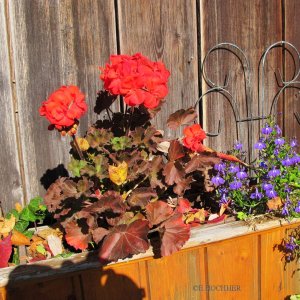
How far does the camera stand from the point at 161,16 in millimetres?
2268

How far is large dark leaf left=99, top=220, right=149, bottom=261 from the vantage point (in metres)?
1.57

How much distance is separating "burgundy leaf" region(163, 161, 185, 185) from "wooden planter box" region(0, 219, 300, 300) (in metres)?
0.26

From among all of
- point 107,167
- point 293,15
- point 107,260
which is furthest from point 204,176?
point 293,15

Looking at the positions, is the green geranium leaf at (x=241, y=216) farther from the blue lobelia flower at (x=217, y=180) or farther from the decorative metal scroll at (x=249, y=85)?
the decorative metal scroll at (x=249, y=85)

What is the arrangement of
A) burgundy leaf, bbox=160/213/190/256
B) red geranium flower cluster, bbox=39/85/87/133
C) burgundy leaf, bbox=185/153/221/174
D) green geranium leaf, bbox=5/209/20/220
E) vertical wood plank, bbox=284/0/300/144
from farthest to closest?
vertical wood plank, bbox=284/0/300/144 → green geranium leaf, bbox=5/209/20/220 → burgundy leaf, bbox=185/153/221/174 → burgundy leaf, bbox=160/213/190/256 → red geranium flower cluster, bbox=39/85/87/133

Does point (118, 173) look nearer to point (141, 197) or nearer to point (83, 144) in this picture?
point (141, 197)

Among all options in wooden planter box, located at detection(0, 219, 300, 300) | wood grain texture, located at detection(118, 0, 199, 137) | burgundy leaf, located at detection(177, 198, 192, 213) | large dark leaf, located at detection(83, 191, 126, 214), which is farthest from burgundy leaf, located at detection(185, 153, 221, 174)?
wood grain texture, located at detection(118, 0, 199, 137)

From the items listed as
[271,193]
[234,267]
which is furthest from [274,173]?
[234,267]

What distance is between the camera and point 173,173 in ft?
5.93

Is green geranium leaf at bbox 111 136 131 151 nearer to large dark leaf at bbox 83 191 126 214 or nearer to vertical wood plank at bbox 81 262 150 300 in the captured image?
large dark leaf at bbox 83 191 126 214

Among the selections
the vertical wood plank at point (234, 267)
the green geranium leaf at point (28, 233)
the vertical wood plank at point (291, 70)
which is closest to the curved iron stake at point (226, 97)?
the vertical wood plank at point (291, 70)

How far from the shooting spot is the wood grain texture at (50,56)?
6.80ft

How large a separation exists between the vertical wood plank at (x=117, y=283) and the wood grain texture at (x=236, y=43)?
1.05 m

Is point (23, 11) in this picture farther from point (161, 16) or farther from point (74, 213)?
point (74, 213)
